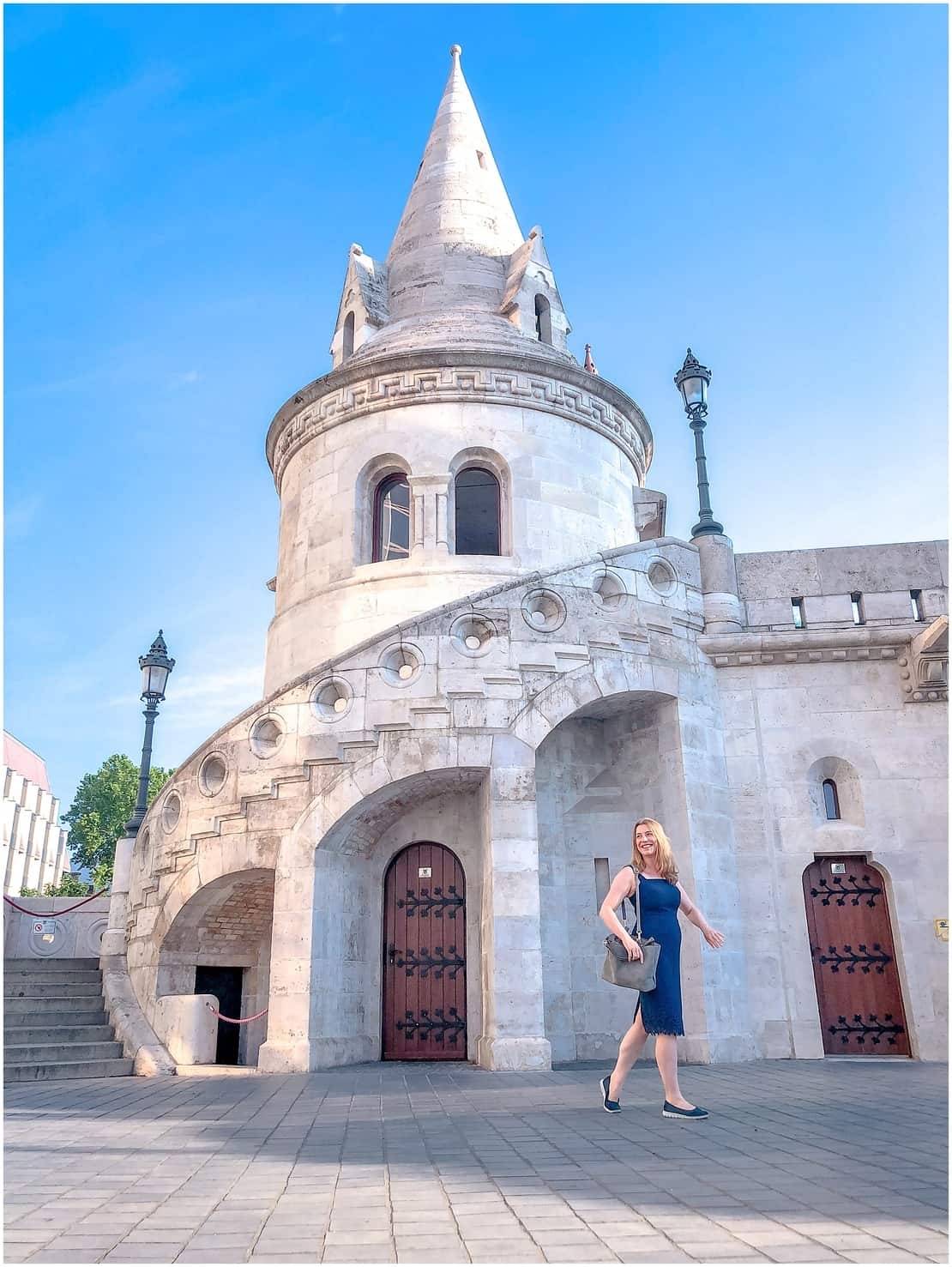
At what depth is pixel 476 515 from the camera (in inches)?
758

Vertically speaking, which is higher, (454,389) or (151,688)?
(454,389)

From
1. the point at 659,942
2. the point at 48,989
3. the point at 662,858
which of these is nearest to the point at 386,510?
the point at 48,989

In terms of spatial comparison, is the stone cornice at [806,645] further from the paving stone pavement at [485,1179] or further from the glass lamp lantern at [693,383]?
the paving stone pavement at [485,1179]

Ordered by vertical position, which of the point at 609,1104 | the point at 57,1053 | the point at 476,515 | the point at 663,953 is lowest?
the point at 57,1053

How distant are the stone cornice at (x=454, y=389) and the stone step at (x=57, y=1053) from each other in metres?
9.80

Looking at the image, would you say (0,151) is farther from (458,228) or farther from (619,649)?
(458,228)

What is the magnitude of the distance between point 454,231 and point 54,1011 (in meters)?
15.3

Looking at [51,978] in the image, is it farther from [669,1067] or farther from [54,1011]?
[669,1067]

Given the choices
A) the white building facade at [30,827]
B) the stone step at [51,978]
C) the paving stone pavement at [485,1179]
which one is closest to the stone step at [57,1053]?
the stone step at [51,978]

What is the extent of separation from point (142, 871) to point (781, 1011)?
27.9 ft

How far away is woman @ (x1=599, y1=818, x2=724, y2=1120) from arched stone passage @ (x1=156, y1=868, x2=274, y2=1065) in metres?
6.24

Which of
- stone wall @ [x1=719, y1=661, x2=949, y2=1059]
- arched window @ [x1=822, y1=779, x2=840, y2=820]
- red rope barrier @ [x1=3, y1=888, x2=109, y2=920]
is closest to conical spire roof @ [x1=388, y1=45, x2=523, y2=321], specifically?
stone wall @ [x1=719, y1=661, x2=949, y2=1059]

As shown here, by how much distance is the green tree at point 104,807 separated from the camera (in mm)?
55375

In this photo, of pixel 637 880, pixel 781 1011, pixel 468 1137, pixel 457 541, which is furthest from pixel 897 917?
pixel 457 541
